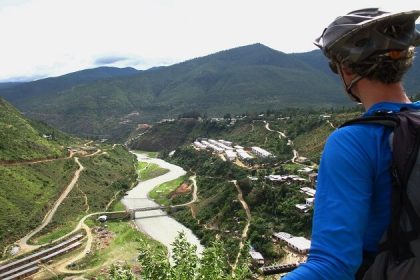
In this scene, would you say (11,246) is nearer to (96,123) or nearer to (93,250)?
(93,250)

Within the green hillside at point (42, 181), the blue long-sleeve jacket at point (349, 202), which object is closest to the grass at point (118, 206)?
the green hillside at point (42, 181)

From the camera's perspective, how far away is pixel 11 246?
35.7m

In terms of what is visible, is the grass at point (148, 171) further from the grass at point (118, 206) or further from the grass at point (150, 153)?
the grass at point (118, 206)

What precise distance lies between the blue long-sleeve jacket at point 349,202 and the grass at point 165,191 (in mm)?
A: 47829

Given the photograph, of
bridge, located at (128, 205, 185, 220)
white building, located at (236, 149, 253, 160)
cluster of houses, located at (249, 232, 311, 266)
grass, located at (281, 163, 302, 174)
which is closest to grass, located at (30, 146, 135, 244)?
bridge, located at (128, 205, 185, 220)

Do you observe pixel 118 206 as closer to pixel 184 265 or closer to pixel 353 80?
pixel 184 265

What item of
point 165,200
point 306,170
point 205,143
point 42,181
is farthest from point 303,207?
point 205,143

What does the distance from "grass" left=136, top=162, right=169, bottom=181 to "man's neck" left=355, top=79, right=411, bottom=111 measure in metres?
62.5

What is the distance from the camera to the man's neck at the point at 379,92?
1577mm

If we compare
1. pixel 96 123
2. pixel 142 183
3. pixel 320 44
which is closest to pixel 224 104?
pixel 96 123

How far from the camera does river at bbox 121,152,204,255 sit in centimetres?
3812

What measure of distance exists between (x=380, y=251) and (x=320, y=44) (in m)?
0.84

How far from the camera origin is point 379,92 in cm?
159

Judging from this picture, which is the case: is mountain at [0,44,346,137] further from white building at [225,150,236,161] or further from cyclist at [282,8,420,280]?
cyclist at [282,8,420,280]
